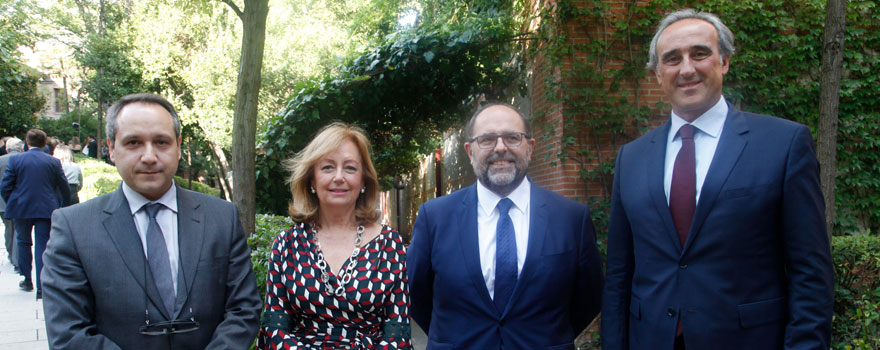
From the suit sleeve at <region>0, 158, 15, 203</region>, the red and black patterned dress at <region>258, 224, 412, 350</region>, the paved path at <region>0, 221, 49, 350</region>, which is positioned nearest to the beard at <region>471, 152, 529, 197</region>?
the red and black patterned dress at <region>258, 224, 412, 350</region>

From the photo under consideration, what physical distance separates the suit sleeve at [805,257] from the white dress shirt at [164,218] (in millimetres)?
2281

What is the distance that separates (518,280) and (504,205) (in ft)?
1.25

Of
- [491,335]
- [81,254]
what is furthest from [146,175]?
[491,335]

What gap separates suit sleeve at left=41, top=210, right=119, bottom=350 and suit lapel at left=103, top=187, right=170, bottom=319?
138 millimetres

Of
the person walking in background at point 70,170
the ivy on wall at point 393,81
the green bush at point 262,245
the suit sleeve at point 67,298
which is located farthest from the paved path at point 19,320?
the suit sleeve at point 67,298

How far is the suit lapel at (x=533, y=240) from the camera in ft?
7.97

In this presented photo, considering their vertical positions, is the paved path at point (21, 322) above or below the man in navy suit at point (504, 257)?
below

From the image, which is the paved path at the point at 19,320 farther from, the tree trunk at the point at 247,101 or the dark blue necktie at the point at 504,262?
the dark blue necktie at the point at 504,262

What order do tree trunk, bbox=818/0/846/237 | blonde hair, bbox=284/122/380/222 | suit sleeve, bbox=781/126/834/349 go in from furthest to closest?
tree trunk, bbox=818/0/846/237, blonde hair, bbox=284/122/380/222, suit sleeve, bbox=781/126/834/349

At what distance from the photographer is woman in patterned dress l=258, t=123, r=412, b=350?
2398 millimetres

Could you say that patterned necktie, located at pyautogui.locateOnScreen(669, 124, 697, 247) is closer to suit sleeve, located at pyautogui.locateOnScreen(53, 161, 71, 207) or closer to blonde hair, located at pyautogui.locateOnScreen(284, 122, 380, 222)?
blonde hair, located at pyautogui.locateOnScreen(284, 122, 380, 222)

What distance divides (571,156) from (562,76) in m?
0.92

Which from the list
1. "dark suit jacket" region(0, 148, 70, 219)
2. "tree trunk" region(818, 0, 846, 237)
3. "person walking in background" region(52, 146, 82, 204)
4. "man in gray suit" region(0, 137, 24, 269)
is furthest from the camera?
"person walking in background" region(52, 146, 82, 204)

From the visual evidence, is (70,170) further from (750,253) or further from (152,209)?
(750,253)
